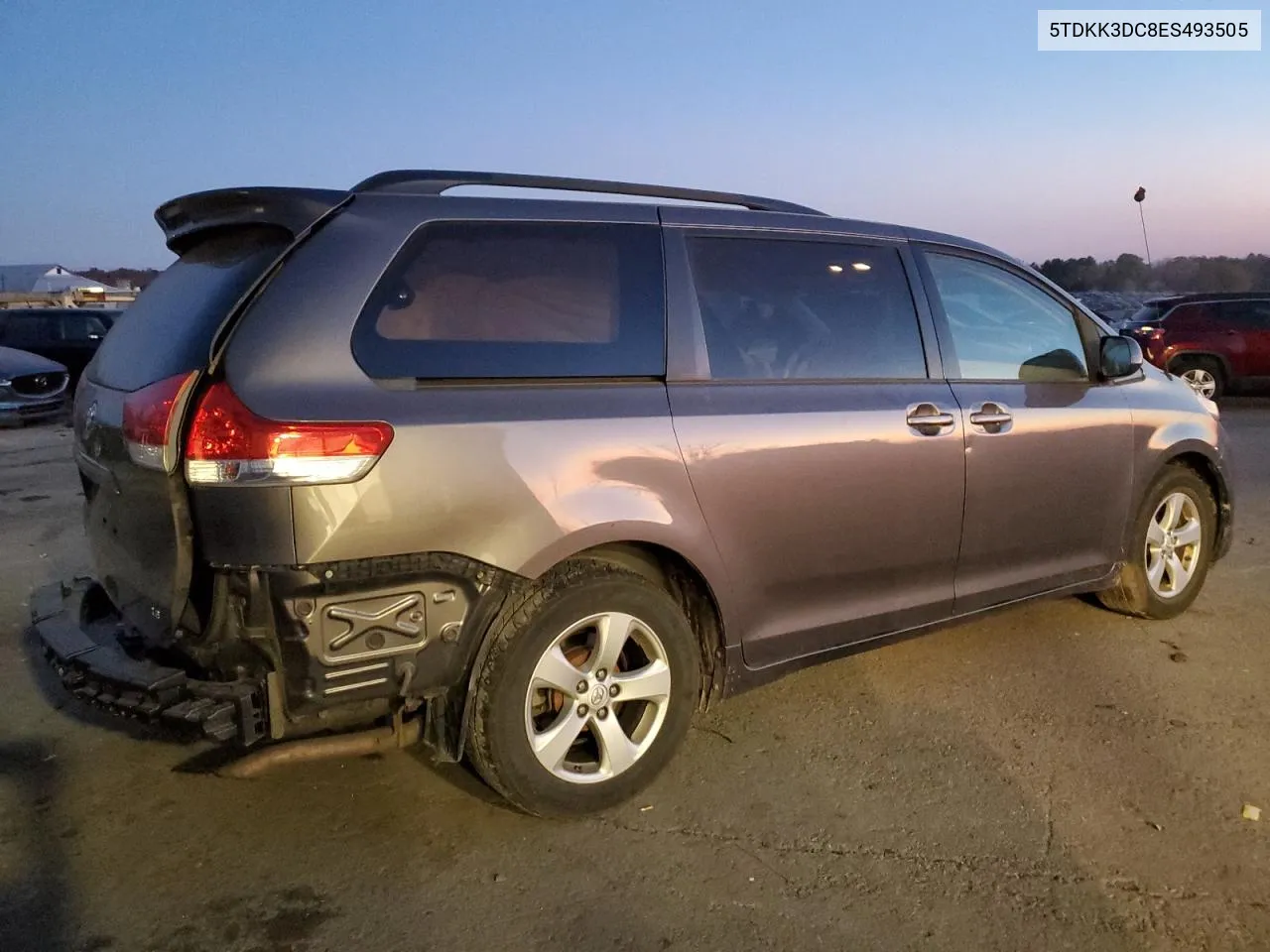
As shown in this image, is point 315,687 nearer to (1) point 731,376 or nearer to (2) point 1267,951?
(1) point 731,376

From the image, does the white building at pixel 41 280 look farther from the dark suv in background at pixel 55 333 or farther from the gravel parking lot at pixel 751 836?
the gravel parking lot at pixel 751 836

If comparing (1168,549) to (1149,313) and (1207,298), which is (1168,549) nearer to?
(1149,313)

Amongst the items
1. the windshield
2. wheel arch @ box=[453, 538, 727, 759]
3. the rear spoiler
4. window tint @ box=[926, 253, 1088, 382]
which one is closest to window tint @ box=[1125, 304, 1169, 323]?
the windshield

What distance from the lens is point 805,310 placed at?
12.3 feet

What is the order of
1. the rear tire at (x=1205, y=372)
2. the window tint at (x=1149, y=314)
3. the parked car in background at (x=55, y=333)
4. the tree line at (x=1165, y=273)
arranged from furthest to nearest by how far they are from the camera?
1. the tree line at (x=1165, y=273)
2. the parked car in background at (x=55, y=333)
3. the window tint at (x=1149, y=314)
4. the rear tire at (x=1205, y=372)

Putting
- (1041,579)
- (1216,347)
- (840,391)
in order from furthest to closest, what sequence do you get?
1. (1216,347)
2. (1041,579)
3. (840,391)

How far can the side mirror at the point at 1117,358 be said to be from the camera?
4.54 m

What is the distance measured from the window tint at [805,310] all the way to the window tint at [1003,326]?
0.26m

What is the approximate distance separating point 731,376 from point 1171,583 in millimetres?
2937

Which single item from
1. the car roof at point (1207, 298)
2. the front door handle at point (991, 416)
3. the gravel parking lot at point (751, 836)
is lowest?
the gravel parking lot at point (751, 836)

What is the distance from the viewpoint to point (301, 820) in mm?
3232

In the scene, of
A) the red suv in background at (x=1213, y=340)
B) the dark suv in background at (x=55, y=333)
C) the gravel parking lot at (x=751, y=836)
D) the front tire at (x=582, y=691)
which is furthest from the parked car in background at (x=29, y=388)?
the red suv in background at (x=1213, y=340)

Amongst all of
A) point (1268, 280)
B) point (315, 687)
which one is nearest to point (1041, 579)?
point (315, 687)

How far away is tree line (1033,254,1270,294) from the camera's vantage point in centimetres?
4300
